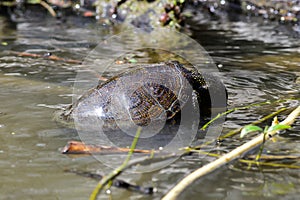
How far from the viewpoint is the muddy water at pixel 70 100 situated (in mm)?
2789

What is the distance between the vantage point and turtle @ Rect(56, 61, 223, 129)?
3.80 metres

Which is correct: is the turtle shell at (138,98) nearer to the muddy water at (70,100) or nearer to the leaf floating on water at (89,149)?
the muddy water at (70,100)

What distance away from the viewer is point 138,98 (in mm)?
3861

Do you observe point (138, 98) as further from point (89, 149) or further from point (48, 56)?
point (48, 56)

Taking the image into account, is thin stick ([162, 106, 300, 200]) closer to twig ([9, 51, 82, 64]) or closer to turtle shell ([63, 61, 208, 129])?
turtle shell ([63, 61, 208, 129])

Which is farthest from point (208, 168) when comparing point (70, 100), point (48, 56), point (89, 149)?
point (48, 56)

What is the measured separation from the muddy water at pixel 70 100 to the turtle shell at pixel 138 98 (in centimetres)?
28

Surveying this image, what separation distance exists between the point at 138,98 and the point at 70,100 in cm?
99

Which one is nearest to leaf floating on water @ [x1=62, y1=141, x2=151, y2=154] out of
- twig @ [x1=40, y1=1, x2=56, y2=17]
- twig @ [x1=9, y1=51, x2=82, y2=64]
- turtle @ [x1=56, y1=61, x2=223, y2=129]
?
turtle @ [x1=56, y1=61, x2=223, y2=129]

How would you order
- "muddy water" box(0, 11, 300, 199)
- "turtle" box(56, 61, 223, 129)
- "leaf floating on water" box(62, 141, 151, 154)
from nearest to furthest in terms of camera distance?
"muddy water" box(0, 11, 300, 199)
"leaf floating on water" box(62, 141, 151, 154)
"turtle" box(56, 61, 223, 129)

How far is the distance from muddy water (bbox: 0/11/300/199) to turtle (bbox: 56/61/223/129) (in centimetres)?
28

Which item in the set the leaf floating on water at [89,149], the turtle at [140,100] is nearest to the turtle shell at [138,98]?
the turtle at [140,100]

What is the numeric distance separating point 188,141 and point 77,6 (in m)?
8.34

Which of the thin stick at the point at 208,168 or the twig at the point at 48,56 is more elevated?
the thin stick at the point at 208,168
